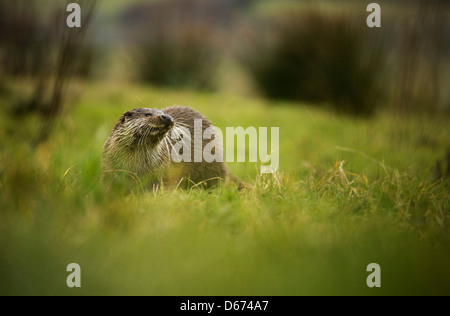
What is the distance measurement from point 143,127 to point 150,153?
21 centimetres

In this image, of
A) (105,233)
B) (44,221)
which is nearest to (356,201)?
(105,233)

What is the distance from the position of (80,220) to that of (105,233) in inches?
6.4

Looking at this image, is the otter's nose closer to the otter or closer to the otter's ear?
Answer: the otter

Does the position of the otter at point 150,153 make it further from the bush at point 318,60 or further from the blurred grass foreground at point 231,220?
the bush at point 318,60

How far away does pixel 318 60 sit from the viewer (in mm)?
7680

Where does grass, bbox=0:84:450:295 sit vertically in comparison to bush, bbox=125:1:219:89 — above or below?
below

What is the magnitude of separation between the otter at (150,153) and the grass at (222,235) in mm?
189

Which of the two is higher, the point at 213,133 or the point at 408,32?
the point at 408,32

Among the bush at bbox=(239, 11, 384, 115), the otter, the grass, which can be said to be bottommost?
the grass

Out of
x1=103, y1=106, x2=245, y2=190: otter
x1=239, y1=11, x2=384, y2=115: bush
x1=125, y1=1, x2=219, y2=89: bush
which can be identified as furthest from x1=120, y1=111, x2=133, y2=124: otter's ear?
x1=125, y1=1, x2=219, y2=89: bush

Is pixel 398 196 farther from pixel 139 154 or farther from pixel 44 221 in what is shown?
pixel 44 221

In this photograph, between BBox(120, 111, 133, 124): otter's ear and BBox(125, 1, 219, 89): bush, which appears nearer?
BBox(120, 111, 133, 124): otter's ear

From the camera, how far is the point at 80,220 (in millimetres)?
2025

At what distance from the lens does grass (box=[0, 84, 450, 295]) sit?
1745 millimetres
